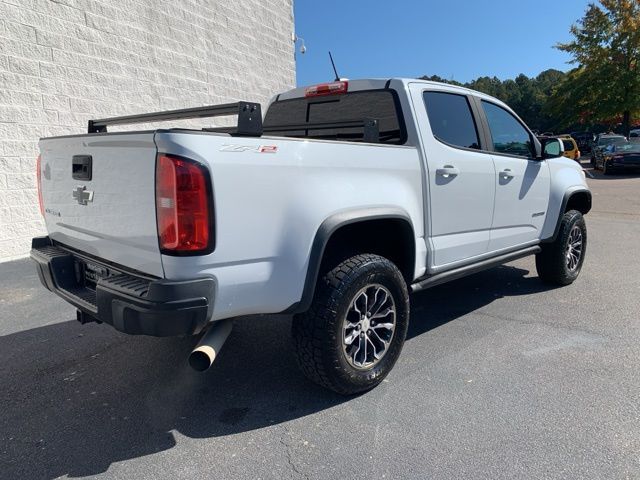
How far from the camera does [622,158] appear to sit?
19.7 m

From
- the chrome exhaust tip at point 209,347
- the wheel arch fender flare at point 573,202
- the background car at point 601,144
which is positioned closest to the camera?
the chrome exhaust tip at point 209,347

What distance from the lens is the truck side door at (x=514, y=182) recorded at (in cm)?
429

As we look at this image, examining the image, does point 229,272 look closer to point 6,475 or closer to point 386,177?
point 386,177

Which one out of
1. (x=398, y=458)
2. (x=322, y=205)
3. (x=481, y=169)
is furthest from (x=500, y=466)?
(x=481, y=169)

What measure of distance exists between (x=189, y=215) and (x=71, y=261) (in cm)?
131

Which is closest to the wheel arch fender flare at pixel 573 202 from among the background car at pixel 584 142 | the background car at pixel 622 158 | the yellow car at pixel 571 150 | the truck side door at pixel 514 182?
the truck side door at pixel 514 182

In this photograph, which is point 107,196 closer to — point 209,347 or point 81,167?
point 81,167

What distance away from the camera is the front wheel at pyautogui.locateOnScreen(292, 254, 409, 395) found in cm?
282

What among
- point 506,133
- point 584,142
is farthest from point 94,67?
point 584,142

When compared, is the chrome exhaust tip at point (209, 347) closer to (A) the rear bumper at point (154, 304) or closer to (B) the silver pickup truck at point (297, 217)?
(B) the silver pickup truck at point (297, 217)

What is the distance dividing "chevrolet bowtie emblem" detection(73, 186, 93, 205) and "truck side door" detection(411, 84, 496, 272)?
2169 millimetres

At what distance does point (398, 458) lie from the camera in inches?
98.7

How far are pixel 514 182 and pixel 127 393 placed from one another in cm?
358

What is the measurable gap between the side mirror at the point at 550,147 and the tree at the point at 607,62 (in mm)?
30916
